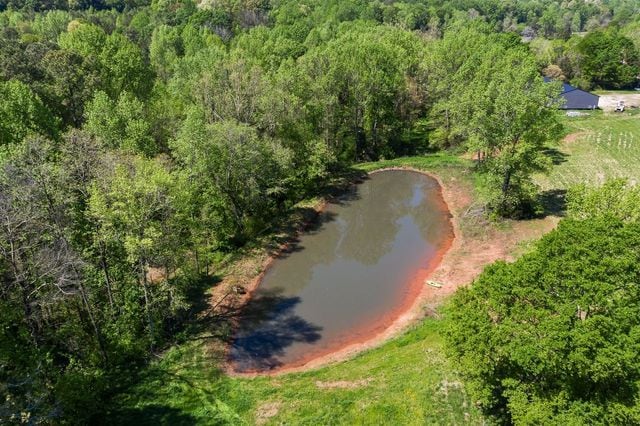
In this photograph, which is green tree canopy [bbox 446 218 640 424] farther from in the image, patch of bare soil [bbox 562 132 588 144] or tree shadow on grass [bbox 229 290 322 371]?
patch of bare soil [bbox 562 132 588 144]

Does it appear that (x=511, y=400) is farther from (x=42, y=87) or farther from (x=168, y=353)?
(x=42, y=87)

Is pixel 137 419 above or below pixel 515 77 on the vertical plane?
below

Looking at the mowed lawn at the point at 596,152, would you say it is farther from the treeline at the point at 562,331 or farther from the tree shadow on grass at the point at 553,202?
the treeline at the point at 562,331

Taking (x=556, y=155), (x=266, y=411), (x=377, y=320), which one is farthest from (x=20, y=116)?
(x=556, y=155)

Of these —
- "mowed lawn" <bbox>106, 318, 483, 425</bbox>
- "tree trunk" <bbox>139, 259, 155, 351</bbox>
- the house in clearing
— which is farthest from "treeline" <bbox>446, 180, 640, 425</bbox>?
the house in clearing

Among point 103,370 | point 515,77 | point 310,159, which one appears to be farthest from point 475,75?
point 103,370

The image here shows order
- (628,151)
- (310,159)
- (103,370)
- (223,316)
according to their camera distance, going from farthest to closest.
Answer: (628,151), (310,159), (223,316), (103,370)
